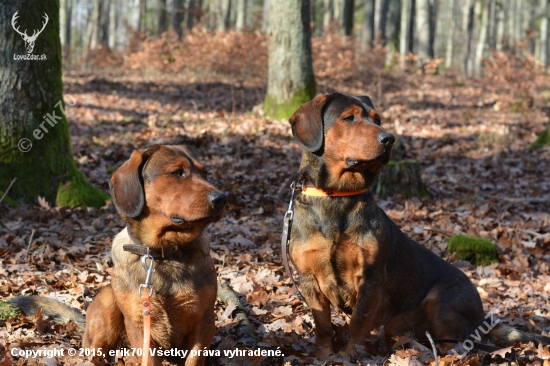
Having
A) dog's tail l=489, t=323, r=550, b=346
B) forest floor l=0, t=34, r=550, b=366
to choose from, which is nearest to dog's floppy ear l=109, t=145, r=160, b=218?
forest floor l=0, t=34, r=550, b=366

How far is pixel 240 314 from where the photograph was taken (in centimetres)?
521

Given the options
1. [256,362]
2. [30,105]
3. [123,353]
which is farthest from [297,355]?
[30,105]

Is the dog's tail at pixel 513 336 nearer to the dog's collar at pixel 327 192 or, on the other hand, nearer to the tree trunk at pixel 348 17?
the dog's collar at pixel 327 192

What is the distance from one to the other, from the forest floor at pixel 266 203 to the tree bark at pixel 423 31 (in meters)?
11.7

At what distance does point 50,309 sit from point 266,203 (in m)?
4.81

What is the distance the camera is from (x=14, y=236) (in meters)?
6.89

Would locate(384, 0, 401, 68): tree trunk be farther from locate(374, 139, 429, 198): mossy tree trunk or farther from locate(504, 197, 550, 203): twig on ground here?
locate(374, 139, 429, 198): mossy tree trunk

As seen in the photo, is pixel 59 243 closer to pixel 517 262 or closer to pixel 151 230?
pixel 151 230

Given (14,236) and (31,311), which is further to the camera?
(14,236)

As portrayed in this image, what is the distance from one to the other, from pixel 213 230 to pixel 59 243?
6.85 feet

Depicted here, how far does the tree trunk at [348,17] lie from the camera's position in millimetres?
28513

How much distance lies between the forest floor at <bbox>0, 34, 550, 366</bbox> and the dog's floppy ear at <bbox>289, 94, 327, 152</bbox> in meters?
1.73

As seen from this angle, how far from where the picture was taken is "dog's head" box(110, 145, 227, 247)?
12.3 feet

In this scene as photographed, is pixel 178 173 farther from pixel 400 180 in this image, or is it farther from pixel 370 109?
pixel 400 180
